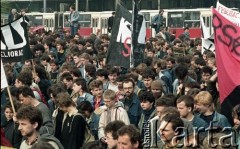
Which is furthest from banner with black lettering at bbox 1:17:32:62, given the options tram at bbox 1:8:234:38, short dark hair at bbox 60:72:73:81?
tram at bbox 1:8:234:38

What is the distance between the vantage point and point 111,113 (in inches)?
513

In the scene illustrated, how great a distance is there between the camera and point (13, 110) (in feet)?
38.4

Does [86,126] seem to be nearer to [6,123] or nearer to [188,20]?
[6,123]

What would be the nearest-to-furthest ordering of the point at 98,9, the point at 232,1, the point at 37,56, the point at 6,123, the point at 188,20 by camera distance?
the point at 6,123 → the point at 37,56 → the point at 188,20 → the point at 232,1 → the point at 98,9

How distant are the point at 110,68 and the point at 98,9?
38.2 meters

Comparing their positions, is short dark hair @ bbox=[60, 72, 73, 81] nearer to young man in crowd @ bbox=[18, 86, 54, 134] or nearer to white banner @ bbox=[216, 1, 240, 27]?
young man in crowd @ bbox=[18, 86, 54, 134]

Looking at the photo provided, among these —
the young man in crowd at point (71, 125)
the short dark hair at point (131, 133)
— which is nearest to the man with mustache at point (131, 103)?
the young man in crowd at point (71, 125)

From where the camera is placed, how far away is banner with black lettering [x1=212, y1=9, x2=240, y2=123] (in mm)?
12664

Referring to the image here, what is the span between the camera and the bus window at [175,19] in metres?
41.5

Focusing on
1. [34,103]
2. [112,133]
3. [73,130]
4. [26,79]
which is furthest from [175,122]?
[26,79]

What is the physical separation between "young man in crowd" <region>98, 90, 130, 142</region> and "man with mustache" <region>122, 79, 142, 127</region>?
96 cm

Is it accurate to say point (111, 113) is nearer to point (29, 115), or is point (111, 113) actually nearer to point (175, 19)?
point (29, 115)

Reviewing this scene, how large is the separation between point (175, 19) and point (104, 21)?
3.29m

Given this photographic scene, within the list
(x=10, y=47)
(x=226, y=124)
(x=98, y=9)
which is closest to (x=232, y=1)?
(x=98, y=9)
